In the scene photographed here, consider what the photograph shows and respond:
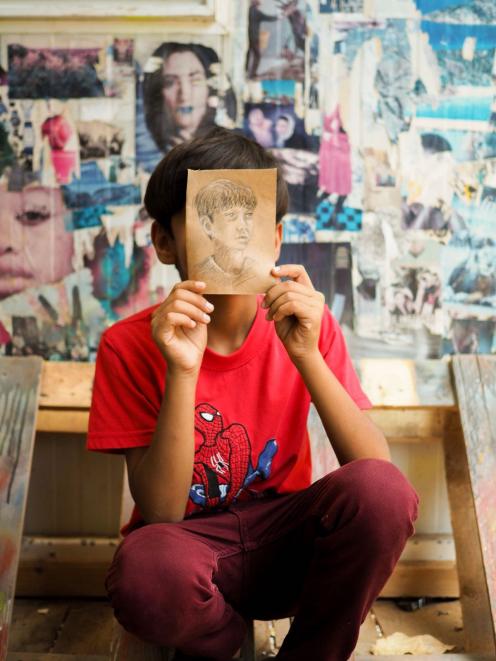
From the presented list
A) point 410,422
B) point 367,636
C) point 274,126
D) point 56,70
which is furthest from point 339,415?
point 56,70

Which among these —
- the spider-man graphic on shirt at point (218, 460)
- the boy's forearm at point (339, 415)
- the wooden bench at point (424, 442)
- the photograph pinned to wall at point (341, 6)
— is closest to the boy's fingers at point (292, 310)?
the boy's forearm at point (339, 415)

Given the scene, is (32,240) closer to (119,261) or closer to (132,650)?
(119,261)

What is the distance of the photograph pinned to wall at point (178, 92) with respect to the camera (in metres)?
2.15

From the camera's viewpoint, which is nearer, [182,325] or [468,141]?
[182,325]

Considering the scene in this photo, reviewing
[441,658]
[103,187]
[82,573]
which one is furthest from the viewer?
[82,573]

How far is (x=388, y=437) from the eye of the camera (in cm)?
226

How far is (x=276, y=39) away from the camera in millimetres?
2148

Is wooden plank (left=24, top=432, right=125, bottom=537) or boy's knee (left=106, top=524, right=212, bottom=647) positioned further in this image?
wooden plank (left=24, top=432, right=125, bottom=537)

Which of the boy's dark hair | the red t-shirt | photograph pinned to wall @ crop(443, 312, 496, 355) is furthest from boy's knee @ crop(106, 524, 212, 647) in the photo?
photograph pinned to wall @ crop(443, 312, 496, 355)

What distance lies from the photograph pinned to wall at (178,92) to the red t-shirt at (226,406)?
0.69 m

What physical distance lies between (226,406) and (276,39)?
1.10 m

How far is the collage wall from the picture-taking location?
2.16 metres

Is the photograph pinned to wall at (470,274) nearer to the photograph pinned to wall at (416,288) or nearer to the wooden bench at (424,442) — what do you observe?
the photograph pinned to wall at (416,288)

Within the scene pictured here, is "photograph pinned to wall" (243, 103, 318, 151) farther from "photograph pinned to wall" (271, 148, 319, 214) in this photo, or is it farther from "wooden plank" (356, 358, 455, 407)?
"wooden plank" (356, 358, 455, 407)
